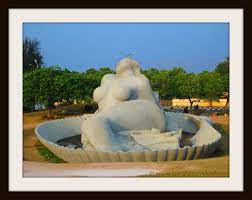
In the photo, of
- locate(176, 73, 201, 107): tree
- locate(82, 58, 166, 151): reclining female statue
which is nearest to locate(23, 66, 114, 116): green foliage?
locate(176, 73, 201, 107): tree

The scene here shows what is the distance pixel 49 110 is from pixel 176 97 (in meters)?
7.66

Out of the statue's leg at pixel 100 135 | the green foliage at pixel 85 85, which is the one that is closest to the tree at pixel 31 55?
the green foliage at pixel 85 85

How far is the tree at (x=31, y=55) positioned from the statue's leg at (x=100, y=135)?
14.8 meters

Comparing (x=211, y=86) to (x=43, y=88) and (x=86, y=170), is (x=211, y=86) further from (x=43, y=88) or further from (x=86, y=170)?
(x=86, y=170)

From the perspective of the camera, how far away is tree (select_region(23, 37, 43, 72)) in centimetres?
2300

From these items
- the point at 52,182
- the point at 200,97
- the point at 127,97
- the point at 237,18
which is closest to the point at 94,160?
the point at 52,182

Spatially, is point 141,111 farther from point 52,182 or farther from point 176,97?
point 176,97

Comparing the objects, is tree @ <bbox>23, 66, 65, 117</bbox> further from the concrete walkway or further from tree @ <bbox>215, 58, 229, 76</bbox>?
tree @ <bbox>215, 58, 229, 76</bbox>

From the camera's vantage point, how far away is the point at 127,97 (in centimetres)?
988

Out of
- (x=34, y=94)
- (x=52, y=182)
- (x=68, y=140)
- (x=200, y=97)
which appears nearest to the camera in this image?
(x=52, y=182)

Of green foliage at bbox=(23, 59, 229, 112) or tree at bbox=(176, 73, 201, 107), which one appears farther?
tree at bbox=(176, 73, 201, 107)

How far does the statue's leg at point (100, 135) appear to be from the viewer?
8469mm

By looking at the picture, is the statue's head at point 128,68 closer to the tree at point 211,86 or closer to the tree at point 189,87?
the tree at point 211,86

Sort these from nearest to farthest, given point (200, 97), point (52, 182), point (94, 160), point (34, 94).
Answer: point (52, 182) → point (94, 160) → point (34, 94) → point (200, 97)
